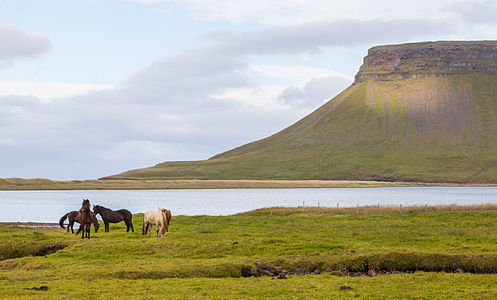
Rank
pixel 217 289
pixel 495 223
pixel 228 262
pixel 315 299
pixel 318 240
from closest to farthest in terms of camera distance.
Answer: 1. pixel 315 299
2. pixel 217 289
3. pixel 228 262
4. pixel 318 240
5. pixel 495 223

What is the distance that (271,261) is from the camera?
3133cm

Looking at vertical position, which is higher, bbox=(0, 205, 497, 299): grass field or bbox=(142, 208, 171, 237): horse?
bbox=(142, 208, 171, 237): horse

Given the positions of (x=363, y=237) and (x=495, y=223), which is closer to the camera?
(x=363, y=237)

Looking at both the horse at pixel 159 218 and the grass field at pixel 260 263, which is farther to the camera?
the horse at pixel 159 218

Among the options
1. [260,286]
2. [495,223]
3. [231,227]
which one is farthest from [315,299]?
[495,223]

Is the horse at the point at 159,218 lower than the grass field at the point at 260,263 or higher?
higher

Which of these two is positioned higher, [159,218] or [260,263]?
[159,218]

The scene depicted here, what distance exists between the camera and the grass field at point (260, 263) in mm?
23844

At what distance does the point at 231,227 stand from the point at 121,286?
90.5ft

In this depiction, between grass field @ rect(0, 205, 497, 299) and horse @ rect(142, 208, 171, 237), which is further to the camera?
horse @ rect(142, 208, 171, 237)

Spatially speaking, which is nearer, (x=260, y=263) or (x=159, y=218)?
(x=260, y=263)

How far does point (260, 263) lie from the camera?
30.5 meters

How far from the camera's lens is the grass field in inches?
939

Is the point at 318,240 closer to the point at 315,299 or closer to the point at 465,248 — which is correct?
the point at 465,248
